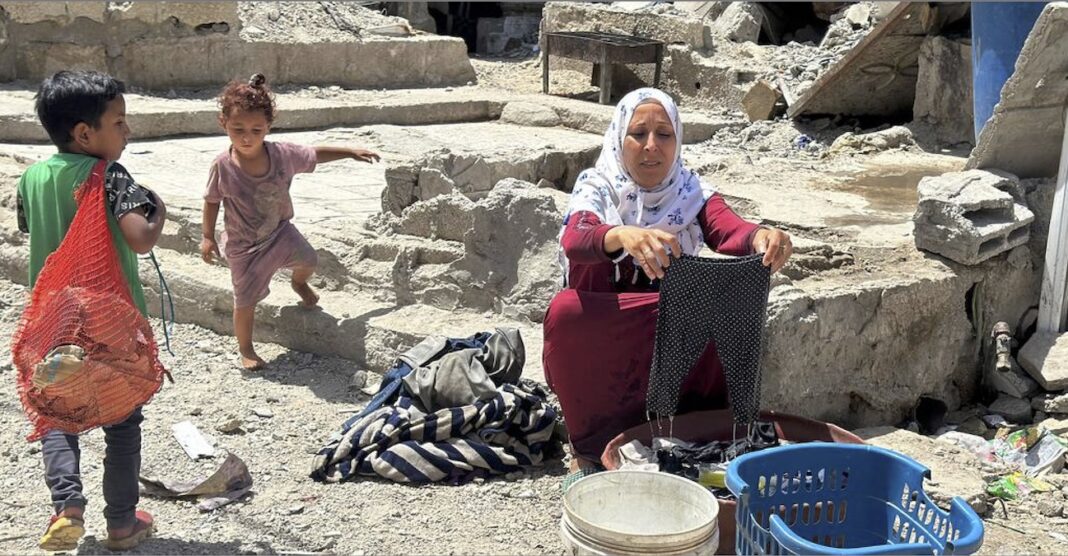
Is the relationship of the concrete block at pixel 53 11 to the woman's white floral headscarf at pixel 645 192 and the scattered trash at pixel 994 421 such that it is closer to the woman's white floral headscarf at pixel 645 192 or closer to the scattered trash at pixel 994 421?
the woman's white floral headscarf at pixel 645 192

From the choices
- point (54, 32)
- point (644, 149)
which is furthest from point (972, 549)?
point (54, 32)

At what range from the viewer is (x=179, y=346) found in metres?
5.73

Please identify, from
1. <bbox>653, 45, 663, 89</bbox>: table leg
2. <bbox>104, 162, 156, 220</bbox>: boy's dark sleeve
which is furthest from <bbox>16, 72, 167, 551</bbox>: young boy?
<bbox>653, 45, 663, 89</bbox>: table leg

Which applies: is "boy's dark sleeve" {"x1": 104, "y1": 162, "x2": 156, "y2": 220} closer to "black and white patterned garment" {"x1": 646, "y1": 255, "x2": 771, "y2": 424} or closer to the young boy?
the young boy

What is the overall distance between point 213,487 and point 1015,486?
2.93 m

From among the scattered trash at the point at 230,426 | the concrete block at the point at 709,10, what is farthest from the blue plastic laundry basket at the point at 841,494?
the concrete block at the point at 709,10

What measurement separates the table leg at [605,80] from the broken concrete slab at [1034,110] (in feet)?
22.4

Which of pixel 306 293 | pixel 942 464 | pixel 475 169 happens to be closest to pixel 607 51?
pixel 475 169

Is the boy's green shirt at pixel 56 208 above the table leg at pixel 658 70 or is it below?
above

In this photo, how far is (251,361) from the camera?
540 centimetres

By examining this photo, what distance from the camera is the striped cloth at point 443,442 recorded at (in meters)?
4.24

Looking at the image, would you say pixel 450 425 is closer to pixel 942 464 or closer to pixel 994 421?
pixel 942 464

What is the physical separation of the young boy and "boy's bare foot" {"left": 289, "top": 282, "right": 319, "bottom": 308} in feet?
6.39

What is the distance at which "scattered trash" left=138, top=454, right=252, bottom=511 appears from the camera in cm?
409
